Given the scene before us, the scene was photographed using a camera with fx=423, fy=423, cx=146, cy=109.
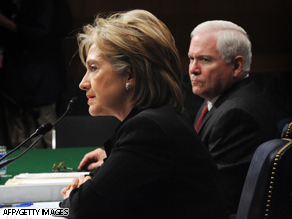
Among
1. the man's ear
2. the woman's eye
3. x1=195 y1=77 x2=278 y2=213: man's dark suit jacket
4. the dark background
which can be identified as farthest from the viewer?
the dark background

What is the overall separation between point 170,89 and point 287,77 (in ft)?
12.0

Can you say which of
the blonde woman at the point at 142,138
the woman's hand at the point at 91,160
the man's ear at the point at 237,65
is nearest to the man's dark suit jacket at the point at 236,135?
the man's ear at the point at 237,65

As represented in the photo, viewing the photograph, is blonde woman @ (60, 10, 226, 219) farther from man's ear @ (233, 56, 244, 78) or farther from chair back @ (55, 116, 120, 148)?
chair back @ (55, 116, 120, 148)

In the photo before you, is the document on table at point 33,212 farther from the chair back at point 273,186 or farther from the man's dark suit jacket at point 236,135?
the man's dark suit jacket at point 236,135

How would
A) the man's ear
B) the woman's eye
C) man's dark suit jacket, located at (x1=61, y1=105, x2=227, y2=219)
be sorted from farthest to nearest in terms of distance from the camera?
the man's ear, the woman's eye, man's dark suit jacket, located at (x1=61, y1=105, x2=227, y2=219)

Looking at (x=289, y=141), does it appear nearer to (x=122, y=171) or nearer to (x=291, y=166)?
(x=291, y=166)

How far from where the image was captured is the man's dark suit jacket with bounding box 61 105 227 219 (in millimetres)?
1173

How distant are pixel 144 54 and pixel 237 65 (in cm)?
126

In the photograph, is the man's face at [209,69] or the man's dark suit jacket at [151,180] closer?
the man's dark suit jacket at [151,180]

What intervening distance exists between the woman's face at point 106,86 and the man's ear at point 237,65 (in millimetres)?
1214

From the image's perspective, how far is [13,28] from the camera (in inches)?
156

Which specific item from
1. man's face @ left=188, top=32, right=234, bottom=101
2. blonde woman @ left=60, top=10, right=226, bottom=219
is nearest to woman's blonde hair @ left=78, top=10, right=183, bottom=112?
blonde woman @ left=60, top=10, right=226, bottom=219

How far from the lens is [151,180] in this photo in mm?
1179

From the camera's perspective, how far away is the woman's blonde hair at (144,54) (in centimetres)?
135
